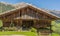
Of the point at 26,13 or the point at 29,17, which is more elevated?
the point at 26,13

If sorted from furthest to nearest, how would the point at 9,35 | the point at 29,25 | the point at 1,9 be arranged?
the point at 1,9 < the point at 29,25 < the point at 9,35

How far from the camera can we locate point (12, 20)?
75.9ft

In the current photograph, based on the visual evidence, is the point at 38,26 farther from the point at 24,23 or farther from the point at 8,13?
the point at 8,13

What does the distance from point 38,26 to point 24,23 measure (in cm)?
146

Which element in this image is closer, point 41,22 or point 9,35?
point 9,35

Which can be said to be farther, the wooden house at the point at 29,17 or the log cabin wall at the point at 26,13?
the log cabin wall at the point at 26,13

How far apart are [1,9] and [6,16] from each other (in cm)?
602

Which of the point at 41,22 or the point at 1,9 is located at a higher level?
the point at 1,9

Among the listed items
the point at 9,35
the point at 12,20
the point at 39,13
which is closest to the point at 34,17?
the point at 39,13

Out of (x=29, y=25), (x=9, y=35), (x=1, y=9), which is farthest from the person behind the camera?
(x=1, y=9)

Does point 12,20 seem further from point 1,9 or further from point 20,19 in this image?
point 1,9

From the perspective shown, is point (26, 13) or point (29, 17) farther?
point (26, 13)

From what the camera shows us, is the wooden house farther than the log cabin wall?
No

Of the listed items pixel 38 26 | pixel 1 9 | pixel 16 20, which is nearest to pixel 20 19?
pixel 16 20
